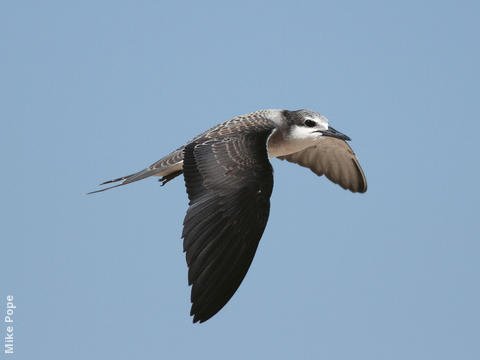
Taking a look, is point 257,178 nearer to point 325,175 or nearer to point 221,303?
point 221,303

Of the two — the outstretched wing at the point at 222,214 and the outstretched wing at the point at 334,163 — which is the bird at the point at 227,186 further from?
the outstretched wing at the point at 334,163

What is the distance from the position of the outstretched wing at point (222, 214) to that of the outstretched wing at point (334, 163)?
125 inches

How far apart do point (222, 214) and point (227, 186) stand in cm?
42

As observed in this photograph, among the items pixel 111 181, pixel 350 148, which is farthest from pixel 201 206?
pixel 350 148

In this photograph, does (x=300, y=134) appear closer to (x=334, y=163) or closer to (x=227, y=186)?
(x=334, y=163)

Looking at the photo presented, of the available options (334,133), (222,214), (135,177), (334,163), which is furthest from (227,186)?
(334,163)

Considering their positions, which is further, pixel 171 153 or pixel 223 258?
pixel 171 153

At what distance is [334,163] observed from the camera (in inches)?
479

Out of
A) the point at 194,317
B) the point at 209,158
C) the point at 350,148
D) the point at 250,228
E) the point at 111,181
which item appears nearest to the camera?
the point at 194,317

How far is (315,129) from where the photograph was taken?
1054 cm

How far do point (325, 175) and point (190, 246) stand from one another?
5183mm

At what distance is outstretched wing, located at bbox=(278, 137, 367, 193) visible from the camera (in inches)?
473

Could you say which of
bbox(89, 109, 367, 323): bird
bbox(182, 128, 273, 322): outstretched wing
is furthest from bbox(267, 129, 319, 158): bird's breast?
bbox(182, 128, 273, 322): outstretched wing

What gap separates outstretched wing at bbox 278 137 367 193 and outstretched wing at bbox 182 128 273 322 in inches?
125
